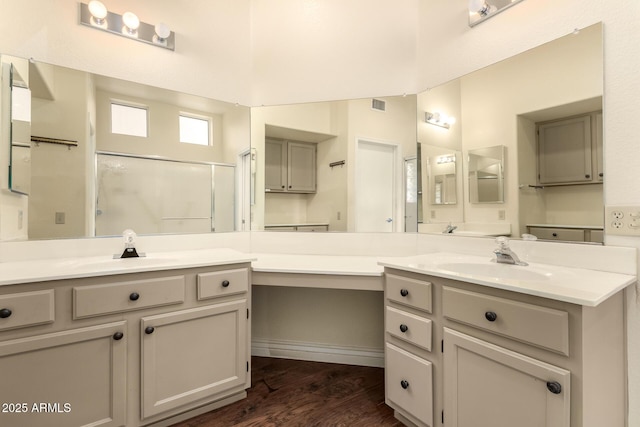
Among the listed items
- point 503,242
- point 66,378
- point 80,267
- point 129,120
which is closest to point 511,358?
point 503,242

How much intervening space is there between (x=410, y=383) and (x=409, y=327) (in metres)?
0.28

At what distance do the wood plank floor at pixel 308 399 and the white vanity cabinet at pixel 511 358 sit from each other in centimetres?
31

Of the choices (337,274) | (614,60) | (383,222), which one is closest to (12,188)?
(337,274)

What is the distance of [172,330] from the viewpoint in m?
1.44

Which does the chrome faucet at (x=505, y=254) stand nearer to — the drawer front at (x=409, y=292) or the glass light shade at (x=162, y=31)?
the drawer front at (x=409, y=292)

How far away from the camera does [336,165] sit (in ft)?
7.12

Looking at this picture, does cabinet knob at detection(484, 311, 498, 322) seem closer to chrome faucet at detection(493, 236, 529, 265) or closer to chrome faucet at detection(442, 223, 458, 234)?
chrome faucet at detection(493, 236, 529, 265)

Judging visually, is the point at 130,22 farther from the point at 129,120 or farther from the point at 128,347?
Answer: the point at 128,347

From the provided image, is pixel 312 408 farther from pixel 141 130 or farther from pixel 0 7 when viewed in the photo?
pixel 0 7

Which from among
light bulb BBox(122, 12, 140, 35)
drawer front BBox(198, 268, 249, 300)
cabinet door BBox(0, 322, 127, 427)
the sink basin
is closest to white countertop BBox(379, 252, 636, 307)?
the sink basin

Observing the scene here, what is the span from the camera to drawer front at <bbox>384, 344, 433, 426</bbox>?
134 cm

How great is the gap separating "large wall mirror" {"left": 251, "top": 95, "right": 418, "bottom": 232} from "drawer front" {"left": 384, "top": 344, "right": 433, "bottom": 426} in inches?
34.6

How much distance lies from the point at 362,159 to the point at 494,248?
1020 mm

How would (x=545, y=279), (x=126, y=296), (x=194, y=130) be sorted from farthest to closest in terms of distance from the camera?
(x=194, y=130)
(x=126, y=296)
(x=545, y=279)
